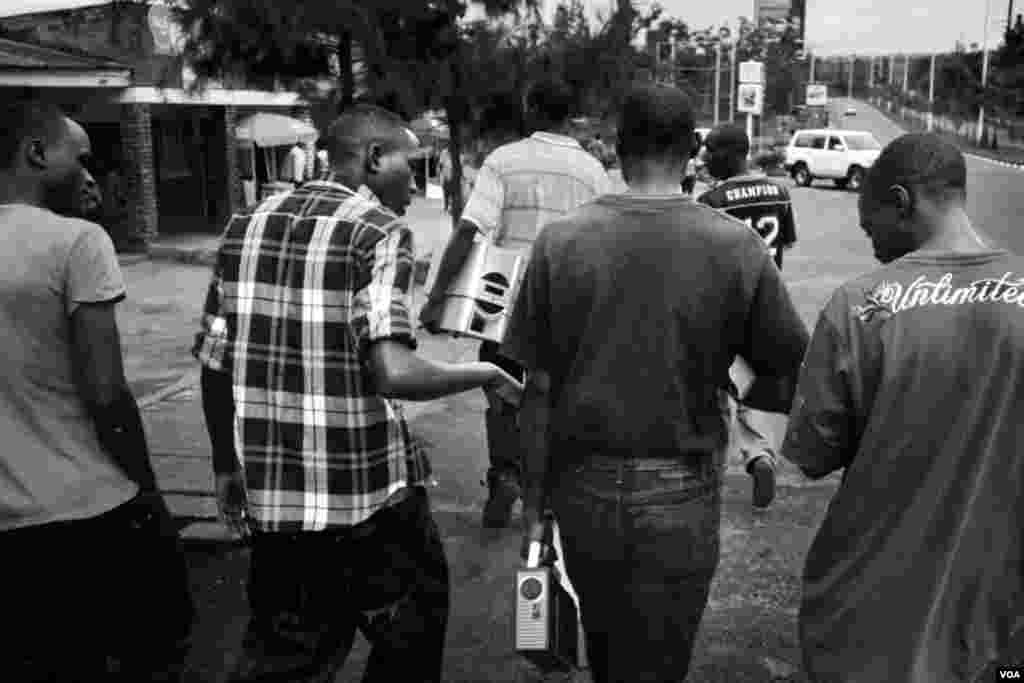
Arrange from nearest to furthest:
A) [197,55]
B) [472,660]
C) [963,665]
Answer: [963,665] < [472,660] < [197,55]

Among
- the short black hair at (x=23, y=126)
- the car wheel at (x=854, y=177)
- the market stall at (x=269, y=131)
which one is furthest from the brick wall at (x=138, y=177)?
the car wheel at (x=854, y=177)

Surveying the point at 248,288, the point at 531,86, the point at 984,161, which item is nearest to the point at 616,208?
the point at 248,288

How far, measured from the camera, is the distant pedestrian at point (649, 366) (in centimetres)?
238

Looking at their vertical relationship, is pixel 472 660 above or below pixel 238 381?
below

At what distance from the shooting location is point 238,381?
2510 mm

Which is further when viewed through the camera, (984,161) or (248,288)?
(984,161)

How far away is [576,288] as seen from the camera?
243 centimetres

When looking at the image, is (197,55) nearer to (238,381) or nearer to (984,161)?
(238,381)

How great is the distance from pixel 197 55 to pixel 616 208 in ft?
13.5

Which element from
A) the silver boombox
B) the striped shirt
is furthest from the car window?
the silver boombox

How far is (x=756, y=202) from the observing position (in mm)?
5891

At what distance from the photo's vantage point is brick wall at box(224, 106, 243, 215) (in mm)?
19719

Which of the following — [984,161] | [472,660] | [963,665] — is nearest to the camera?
[963,665]

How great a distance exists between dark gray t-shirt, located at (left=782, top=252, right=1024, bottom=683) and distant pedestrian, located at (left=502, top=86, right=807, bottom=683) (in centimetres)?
31
